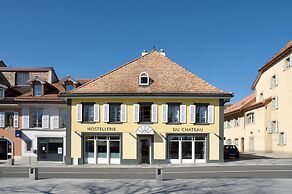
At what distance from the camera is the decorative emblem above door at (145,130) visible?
29234 mm

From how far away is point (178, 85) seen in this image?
30.1m

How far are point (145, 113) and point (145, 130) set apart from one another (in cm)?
153

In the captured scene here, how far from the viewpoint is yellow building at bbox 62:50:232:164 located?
2934 cm

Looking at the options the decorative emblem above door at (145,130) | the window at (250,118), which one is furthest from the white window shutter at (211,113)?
the window at (250,118)

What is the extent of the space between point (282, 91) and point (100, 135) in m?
20.7

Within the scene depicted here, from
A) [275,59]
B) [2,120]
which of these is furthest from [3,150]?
[275,59]

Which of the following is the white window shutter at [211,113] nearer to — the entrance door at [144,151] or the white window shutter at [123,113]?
the entrance door at [144,151]

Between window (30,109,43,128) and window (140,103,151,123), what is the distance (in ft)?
33.2

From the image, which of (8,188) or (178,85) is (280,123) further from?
(8,188)

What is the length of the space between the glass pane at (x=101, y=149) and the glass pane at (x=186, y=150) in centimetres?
671

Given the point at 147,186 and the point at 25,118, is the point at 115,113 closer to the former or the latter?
the point at 25,118

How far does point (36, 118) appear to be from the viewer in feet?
108

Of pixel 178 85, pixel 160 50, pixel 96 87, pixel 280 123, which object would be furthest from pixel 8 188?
pixel 280 123

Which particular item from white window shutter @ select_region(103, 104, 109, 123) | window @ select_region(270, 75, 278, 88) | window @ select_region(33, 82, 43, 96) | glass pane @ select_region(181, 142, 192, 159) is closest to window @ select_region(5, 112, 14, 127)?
window @ select_region(33, 82, 43, 96)
